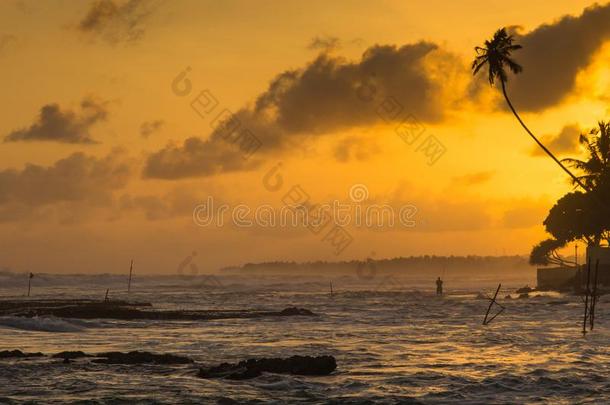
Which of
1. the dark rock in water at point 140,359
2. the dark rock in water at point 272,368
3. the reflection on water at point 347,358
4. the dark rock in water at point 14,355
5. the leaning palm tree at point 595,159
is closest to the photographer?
the reflection on water at point 347,358

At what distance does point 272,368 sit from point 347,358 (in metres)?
5.85

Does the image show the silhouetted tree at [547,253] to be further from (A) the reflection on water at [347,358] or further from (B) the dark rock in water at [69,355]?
(B) the dark rock in water at [69,355]

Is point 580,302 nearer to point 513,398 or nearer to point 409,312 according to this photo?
point 409,312

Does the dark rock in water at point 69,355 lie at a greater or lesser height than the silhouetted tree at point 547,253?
lesser

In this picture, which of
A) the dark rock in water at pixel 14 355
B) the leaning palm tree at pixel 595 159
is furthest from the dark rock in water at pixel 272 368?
the leaning palm tree at pixel 595 159

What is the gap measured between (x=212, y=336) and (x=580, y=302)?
1611 inches

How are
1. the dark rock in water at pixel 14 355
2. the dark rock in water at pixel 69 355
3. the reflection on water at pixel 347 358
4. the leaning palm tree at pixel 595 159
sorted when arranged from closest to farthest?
the reflection on water at pixel 347 358 → the dark rock in water at pixel 14 355 → the dark rock in water at pixel 69 355 → the leaning palm tree at pixel 595 159

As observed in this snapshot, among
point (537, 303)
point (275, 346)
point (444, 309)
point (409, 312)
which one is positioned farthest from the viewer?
point (537, 303)

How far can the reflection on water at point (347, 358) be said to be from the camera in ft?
80.8

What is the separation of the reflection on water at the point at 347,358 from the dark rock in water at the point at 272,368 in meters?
0.45

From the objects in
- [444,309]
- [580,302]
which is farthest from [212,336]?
[580,302]

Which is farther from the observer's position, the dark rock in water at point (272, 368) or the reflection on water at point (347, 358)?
the dark rock in water at point (272, 368)

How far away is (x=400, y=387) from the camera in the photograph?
85.9 ft

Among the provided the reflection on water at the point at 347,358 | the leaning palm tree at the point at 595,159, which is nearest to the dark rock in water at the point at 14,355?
the reflection on water at the point at 347,358
